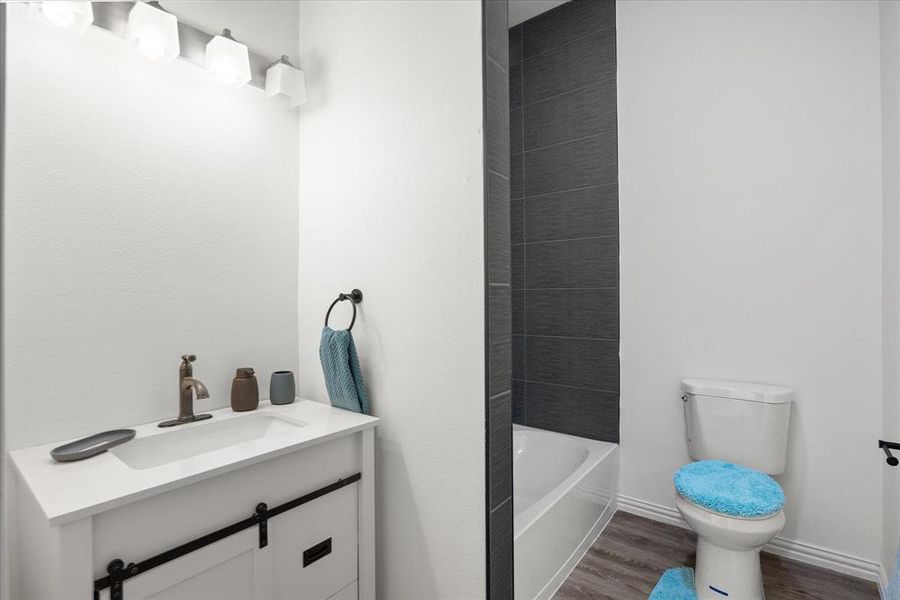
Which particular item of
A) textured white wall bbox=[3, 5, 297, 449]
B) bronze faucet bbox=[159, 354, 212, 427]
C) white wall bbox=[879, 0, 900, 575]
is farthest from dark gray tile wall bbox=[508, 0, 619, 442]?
bronze faucet bbox=[159, 354, 212, 427]

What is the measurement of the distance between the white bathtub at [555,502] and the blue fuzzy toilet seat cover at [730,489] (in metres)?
0.44

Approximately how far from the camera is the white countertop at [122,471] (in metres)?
0.90

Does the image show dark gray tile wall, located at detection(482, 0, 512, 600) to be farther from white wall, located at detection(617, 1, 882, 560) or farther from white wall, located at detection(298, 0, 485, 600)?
white wall, located at detection(617, 1, 882, 560)

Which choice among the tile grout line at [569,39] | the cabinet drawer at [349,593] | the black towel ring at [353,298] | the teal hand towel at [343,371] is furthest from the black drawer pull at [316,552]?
the tile grout line at [569,39]

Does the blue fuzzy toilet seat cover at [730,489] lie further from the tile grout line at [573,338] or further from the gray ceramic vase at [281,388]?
the gray ceramic vase at [281,388]

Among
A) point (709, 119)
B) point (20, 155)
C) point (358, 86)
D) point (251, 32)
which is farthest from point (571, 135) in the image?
point (20, 155)

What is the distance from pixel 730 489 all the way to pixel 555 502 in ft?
2.07

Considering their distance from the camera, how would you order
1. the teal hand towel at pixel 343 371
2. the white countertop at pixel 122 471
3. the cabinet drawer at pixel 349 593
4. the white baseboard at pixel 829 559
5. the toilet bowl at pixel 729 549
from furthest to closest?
the white baseboard at pixel 829 559
the toilet bowl at pixel 729 549
the teal hand towel at pixel 343 371
the cabinet drawer at pixel 349 593
the white countertop at pixel 122 471

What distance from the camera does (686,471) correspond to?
1836 mm

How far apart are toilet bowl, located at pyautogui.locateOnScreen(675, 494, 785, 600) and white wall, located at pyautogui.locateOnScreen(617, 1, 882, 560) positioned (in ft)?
1.77

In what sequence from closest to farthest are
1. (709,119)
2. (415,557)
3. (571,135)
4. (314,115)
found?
(415,557)
(314,115)
(709,119)
(571,135)

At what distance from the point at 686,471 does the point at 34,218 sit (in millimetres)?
2298

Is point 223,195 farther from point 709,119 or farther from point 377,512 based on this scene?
point 709,119

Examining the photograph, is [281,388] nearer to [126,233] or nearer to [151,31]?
[126,233]
